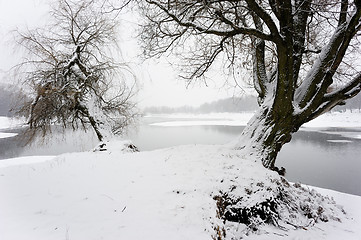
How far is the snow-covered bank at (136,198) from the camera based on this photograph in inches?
78.6

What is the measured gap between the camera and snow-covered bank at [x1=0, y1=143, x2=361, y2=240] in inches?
78.6

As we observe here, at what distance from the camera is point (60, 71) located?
597cm

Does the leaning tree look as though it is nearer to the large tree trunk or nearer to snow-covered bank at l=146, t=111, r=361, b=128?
the large tree trunk

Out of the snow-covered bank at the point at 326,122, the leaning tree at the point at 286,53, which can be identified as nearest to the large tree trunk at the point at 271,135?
the leaning tree at the point at 286,53

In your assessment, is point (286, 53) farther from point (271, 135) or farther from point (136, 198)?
point (136, 198)

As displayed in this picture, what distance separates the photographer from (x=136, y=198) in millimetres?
2564

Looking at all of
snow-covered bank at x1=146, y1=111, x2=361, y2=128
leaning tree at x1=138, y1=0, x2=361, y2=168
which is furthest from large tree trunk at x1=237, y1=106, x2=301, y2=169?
snow-covered bank at x1=146, y1=111, x2=361, y2=128

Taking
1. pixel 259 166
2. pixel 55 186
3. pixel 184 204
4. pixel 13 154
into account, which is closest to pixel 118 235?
pixel 184 204

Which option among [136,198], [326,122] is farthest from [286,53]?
[326,122]

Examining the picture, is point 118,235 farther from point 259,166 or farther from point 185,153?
point 259,166

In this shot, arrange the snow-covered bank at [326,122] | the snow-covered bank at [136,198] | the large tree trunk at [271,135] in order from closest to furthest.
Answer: the snow-covered bank at [136,198]
the large tree trunk at [271,135]
the snow-covered bank at [326,122]

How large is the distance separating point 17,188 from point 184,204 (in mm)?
A: 2479

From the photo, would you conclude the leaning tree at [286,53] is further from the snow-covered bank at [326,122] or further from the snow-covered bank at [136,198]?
the snow-covered bank at [326,122]

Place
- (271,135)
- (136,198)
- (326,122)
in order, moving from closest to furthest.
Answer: (136,198) → (271,135) → (326,122)
